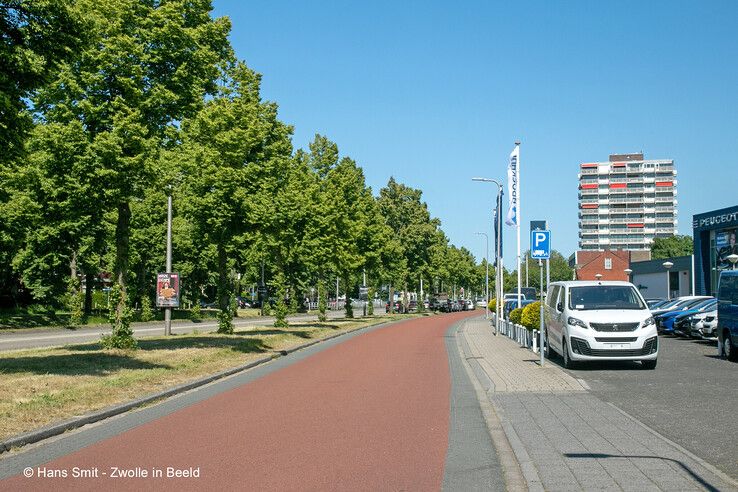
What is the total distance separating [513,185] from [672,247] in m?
129

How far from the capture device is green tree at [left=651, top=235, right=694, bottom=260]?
14625 centimetres

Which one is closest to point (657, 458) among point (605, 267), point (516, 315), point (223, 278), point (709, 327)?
point (709, 327)

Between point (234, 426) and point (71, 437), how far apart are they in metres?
1.99

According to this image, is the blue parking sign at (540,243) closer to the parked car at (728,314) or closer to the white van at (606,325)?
the white van at (606,325)

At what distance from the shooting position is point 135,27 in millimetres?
21344

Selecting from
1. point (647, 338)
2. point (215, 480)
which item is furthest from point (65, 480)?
point (647, 338)

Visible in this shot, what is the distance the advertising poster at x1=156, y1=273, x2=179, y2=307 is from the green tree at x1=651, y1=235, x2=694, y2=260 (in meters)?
130

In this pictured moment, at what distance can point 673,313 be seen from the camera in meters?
33.4

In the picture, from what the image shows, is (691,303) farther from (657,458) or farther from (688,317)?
(657,458)

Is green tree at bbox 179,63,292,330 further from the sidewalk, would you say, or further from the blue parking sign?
the sidewalk

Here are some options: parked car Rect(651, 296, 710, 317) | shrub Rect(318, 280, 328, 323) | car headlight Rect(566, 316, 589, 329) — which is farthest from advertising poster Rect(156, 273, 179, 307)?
parked car Rect(651, 296, 710, 317)

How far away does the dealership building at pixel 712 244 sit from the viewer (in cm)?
5257

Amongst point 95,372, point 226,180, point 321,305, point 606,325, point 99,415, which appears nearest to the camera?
point 99,415

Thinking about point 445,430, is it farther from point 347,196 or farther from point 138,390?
point 347,196
